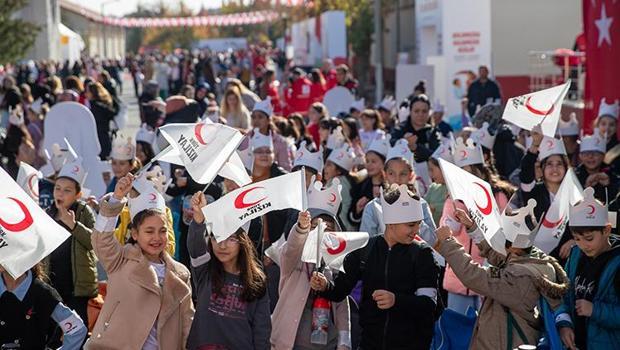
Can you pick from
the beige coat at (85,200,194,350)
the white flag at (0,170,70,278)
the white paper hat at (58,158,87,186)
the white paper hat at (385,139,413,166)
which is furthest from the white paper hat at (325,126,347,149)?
the white flag at (0,170,70,278)

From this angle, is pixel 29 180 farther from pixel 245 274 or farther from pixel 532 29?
pixel 532 29

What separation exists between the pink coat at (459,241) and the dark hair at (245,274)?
1.55 meters

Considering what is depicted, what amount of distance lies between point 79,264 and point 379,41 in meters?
24.5

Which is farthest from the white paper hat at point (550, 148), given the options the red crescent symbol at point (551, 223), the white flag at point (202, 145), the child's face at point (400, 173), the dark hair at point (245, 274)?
the dark hair at point (245, 274)

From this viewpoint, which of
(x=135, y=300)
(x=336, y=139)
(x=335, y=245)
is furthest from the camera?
(x=336, y=139)

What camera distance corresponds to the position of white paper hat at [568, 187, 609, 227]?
23.1ft

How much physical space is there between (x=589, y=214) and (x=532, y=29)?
75.7ft

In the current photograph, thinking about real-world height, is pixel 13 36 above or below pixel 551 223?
above

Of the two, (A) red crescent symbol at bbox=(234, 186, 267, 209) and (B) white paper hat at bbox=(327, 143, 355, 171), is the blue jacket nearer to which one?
(A) red crescent symbol at bbox=(234, 186, 267, 209)

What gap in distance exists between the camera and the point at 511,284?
6.80 m

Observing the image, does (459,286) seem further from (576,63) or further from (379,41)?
(379,41)

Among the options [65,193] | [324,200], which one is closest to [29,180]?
[65,193]

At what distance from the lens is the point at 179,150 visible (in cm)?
777

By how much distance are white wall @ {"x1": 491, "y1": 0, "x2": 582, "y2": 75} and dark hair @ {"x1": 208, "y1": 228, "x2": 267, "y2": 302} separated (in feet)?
75.0
